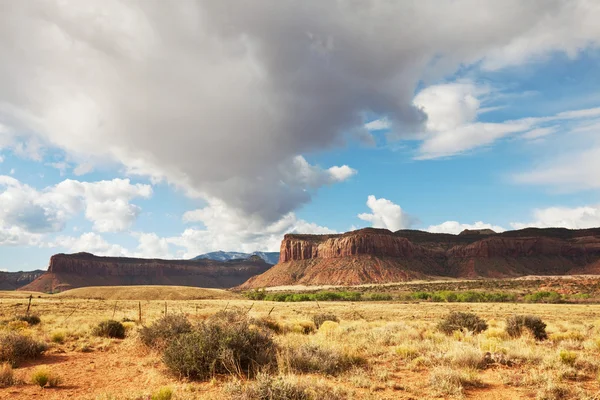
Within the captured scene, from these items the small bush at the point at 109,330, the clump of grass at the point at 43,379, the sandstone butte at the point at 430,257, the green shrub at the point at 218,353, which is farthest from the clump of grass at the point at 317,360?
the sandstone butte at the point at 430,257

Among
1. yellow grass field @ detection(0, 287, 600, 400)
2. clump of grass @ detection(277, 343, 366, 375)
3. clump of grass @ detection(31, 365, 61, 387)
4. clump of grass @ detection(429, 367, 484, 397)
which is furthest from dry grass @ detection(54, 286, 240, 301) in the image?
clump of grass @ detection(429, 367, 484, 397)

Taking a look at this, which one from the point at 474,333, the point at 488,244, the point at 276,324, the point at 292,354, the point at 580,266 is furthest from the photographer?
the point at 488,244

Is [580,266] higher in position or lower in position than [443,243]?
lower

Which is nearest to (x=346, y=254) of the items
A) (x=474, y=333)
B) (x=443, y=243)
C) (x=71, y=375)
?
(x=443, y=243)

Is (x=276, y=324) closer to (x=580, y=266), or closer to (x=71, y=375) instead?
(x=71, y=375)

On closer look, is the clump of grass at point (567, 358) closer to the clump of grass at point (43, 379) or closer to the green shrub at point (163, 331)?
the green shrub at point (163, 331)

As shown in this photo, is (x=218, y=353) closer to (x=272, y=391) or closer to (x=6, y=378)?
(x=272, y=391)

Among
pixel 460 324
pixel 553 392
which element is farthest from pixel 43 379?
pixel 460 324
